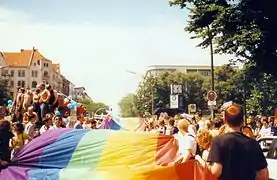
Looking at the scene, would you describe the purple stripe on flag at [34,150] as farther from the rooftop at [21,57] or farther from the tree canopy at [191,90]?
the rooftop at [21,57]

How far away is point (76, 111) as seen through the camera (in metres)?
21.5

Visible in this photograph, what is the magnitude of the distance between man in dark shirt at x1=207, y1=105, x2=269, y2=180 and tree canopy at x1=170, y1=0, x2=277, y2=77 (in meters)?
22.4

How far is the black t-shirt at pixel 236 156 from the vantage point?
18.1 ft

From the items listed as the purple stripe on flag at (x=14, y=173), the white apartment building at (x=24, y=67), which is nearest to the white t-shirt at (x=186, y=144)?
the purple stripe on flag at (x=14, y=173)

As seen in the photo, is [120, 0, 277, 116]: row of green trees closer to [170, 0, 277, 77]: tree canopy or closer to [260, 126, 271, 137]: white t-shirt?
[170, 0, 277, 77]: tree canopy

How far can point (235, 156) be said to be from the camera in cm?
551

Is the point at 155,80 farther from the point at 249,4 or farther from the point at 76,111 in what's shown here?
the point at 76,111

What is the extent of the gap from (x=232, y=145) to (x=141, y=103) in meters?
95.3

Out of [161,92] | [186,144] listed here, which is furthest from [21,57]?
[186,144]

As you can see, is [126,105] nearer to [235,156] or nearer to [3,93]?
[3,93]

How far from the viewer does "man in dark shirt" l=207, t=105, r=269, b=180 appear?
5.52 m

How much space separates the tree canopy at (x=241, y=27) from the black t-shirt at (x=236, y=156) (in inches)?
882

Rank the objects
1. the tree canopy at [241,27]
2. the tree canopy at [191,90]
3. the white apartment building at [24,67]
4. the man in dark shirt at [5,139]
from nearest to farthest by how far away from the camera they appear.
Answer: the man in dark shirt at [5,139] < the tree canopy at [241,27] < the tree canopy at [191,90] < the white apartment building at [24,67]

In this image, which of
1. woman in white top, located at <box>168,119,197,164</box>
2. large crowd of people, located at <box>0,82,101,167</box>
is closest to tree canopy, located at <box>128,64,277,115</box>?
large crowd of people, located at <box>0,82,101,167</box>
